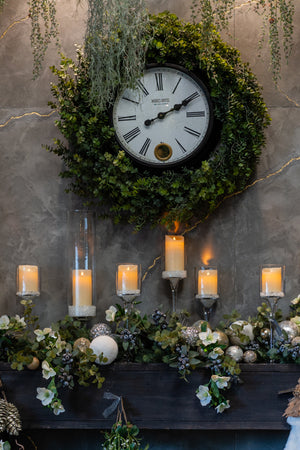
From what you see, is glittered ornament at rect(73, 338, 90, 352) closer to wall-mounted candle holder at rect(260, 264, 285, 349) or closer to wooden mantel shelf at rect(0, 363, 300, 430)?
wooden mantel shelf at rect(0, 363, 300, 430)

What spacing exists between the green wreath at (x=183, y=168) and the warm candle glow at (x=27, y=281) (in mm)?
356

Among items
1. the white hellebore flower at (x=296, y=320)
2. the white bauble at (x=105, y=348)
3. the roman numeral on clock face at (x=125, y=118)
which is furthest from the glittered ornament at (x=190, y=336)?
the roman numeral on clock face at (x=125, y=118)

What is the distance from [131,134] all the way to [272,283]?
72 cm

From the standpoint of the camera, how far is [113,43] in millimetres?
2141

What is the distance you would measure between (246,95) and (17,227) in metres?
0.98

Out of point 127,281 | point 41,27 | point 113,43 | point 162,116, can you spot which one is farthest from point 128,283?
point 41,27

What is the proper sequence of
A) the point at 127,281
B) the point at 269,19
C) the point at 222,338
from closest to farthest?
the point at 222,338 < the point at 127,281 < the point at 269,19

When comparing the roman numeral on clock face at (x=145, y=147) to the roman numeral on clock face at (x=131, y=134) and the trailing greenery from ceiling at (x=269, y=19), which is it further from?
the trailing greenery from ceiling at (x=269, y=19)

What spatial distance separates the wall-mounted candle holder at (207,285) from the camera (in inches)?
83.5

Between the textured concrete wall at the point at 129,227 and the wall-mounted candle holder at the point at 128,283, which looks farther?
the textured concrete wall at the point at 129,227

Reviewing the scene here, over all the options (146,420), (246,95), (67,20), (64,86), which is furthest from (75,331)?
(67,20)

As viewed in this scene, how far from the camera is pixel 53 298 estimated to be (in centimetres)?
231

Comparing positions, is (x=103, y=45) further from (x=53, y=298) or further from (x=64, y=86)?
(x=53, y=298)

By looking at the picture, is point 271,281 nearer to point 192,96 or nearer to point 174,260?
point 174,260
